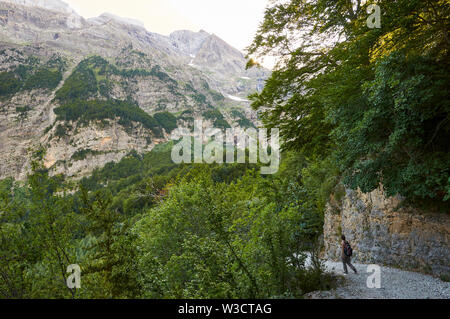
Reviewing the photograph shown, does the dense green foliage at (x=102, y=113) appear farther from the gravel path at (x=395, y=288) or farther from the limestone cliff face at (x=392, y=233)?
the gravel path at (x=395, y=288)

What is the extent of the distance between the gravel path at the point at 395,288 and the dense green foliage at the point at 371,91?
260cm

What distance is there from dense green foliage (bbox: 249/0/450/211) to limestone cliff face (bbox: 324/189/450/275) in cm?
84

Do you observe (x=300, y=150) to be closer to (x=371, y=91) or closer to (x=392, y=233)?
(x=371, y=91)

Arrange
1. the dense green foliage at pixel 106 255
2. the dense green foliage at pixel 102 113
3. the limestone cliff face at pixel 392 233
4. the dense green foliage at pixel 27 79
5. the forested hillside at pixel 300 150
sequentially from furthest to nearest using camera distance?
1. the dense green foliage at pixel 27 79
2. the dense green foliage at pixel 102 113
3. the limestone cliff face at pixel 392 233
4. the forested hillside at pixel 300 150
5. the dense green foliage at pixel 106 255

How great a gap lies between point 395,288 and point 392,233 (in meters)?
2.79

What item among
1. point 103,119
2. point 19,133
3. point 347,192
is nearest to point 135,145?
point 103,119

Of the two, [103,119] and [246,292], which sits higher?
[103,119]

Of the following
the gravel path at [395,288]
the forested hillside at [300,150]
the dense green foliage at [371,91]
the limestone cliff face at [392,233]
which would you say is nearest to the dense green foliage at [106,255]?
the forested hillside at [300,150]

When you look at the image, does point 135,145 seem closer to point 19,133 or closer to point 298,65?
point 19,133

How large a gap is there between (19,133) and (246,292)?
219m

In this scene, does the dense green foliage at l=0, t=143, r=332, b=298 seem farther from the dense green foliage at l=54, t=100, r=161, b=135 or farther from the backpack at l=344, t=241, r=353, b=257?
the dense green foliage at l=54, t=100, r=161, b=135

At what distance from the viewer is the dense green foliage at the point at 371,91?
544 cm

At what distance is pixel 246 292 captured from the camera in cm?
554

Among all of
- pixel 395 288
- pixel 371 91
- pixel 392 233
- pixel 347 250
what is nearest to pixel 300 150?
pixel 371 91
